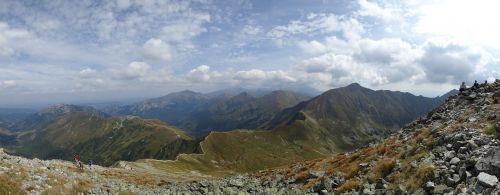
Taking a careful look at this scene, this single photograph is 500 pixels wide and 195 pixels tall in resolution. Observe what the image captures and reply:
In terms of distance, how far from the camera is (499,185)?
1328 centimetres

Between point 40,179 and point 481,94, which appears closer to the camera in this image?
point 40,179

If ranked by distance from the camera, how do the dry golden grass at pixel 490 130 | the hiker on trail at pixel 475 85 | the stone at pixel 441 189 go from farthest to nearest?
the hiker on trail at pixel 475 85
the dry golden grass at pixel 490 130
the stone at pixel 441 189

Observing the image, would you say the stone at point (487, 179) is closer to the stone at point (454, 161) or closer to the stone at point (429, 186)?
the stone at point (429, 186)

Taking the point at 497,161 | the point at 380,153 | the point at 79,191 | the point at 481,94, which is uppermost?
the point at 481,94

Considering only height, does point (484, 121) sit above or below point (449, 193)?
above

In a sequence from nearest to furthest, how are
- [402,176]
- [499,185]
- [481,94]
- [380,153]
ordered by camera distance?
1. [499,185]
2. [402,176]
3. [380,153]
4. [481,94]

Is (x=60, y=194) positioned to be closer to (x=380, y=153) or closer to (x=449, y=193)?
(x=449, y=193)

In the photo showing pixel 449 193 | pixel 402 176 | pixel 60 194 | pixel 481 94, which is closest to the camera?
pixel 449 193

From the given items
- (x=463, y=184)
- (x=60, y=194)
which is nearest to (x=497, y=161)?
(x=463, y=184)

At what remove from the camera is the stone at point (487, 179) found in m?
14.4

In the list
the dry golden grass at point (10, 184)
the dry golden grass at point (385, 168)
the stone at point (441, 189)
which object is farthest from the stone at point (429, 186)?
the dry golden grass at point (10, 184)

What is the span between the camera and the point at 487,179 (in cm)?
1491

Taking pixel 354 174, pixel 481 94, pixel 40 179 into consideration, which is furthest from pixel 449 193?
pixel 481 94

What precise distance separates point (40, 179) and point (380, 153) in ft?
109
